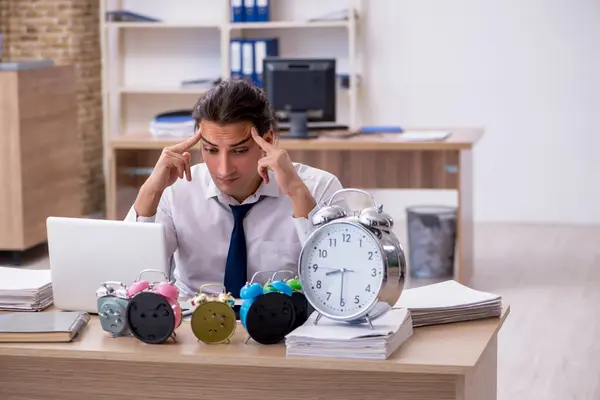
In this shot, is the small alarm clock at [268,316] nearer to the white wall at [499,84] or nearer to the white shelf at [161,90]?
the white shelf at [161,90]

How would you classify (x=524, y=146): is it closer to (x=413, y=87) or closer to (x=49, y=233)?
(x=413, y=87)

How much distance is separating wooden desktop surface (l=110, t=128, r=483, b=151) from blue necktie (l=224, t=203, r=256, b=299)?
2516 millimetres

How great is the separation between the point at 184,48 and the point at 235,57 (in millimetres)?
571

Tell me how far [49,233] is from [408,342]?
0.85 metres

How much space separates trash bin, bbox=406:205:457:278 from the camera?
567cm

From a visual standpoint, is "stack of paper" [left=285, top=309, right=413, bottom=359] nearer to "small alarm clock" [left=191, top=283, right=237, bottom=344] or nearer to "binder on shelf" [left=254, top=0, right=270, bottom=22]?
"small alarm clock" [left=191, top=283, right=237, bottom=344]

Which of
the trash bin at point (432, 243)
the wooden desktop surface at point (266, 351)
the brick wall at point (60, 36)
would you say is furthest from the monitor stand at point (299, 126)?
the wooden desktop surface at point (266, 351)

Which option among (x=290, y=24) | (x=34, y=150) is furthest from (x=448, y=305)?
(x=290, y=24)

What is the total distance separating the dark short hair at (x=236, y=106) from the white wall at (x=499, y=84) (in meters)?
4.65

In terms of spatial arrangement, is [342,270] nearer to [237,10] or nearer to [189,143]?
[189,143]

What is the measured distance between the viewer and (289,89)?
5.50 m

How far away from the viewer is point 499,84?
723cm

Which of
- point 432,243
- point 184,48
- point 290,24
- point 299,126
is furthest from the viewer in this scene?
point 184,48

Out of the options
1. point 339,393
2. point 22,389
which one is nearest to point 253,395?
point 339,393
